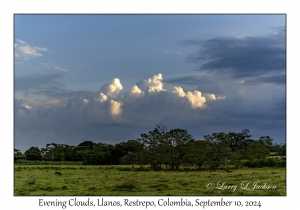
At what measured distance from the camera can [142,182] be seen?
A: 2302 cm

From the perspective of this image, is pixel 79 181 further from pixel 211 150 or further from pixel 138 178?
pixel 211 150

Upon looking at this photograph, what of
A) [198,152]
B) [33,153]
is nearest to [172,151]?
[198,152]

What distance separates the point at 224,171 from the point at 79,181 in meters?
10.9

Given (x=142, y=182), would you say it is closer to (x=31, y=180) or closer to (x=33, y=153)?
(x=31, y=180)

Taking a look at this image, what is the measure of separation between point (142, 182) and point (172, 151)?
584 cm

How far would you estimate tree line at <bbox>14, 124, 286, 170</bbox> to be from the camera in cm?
2628

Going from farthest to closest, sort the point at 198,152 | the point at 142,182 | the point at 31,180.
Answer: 1. the point at 198,152
2. the point at 31,180
3. the point at 142,182

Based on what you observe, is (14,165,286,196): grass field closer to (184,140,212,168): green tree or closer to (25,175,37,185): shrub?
(25,175,37,185): shrub

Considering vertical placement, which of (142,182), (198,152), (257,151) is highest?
(257,151)

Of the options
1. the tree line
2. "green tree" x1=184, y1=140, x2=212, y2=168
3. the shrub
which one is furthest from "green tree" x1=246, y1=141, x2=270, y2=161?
the shrub

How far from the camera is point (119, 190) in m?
21.7

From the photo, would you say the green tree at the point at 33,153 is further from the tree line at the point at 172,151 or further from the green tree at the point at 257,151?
the green tree at the point at 257,151

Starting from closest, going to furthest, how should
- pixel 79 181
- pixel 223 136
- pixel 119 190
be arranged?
pixel 119 190 → pixel 79 181 → pixel 223 136
